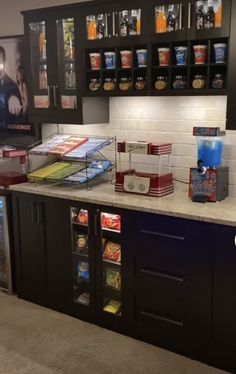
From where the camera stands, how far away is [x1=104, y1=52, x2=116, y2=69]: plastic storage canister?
10.4 feet

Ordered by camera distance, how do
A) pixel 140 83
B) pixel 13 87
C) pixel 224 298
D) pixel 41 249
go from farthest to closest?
pixel 13 87 < pixel 41 249 < pixel 140 83 < pixel 224 298

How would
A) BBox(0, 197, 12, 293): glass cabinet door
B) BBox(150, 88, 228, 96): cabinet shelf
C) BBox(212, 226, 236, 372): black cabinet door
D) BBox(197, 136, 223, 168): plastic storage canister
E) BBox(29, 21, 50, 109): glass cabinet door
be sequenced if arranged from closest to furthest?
BBox(212, 226, 236, 372): black cabinet door
BBox(150, 88, 228, 96): cabinet shelf
BBox(197, 136, 223, 168): plastic storage canister
BBox(29, 21, 50, 109): glass cabinet door
BBox(0, 197, 12, 293): glass cabinet door

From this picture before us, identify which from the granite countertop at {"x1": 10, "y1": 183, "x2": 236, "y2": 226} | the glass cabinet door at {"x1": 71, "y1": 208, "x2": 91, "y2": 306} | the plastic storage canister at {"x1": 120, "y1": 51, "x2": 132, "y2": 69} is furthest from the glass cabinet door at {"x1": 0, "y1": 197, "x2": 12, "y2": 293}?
the plastic storage canister at {"x1": 120, "y1": 51, "x2": 132, "y2": 69}

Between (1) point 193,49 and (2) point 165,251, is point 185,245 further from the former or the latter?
(1) point 193,49

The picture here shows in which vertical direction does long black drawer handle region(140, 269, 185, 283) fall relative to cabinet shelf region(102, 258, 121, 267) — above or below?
above

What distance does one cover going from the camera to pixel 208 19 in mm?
2730

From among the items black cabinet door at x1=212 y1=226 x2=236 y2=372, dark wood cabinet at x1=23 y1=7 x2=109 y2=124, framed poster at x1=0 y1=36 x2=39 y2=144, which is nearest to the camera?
black cabinet door at x1=212 y1=226 x2=236 y2=372

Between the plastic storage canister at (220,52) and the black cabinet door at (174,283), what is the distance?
1.06 m

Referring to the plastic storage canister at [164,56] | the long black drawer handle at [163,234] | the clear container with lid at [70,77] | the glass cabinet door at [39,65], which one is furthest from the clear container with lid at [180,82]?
the glass cabinet door at [39,65]

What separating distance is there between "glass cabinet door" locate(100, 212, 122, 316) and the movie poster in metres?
1.43

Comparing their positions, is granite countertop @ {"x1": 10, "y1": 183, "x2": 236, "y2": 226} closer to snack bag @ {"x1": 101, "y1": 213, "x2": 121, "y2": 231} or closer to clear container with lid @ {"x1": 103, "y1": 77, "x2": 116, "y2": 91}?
snack bag @ {"x1": 101, "y1": 213, "x2": 121, "y2": 231}

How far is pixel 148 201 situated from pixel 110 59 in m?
1.10

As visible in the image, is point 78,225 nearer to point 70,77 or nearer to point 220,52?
point 70,77

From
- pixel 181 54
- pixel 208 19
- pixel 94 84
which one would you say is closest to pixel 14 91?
pixel 94 84
